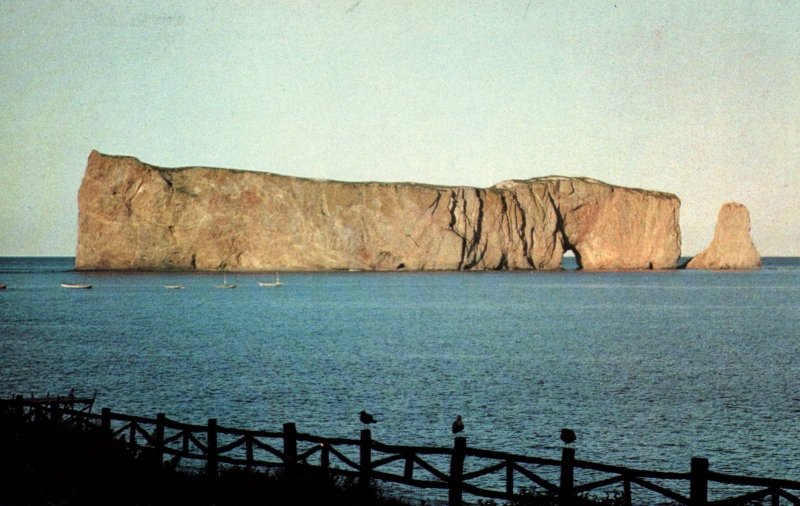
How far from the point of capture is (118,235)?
17612cm

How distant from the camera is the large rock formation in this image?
17525 cm

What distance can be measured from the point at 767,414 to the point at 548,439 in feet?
33.0

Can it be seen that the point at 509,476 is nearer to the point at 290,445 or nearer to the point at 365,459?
the point at 365,459

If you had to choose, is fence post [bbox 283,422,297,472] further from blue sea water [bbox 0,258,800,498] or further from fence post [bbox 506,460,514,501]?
A: blue sea water [bbox 0,258,800,498]

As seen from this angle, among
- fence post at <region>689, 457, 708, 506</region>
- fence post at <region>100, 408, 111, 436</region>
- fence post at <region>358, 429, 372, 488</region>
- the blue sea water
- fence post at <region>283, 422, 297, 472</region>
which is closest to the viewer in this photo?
fence post at <region>689, 457, 708, 506</region>

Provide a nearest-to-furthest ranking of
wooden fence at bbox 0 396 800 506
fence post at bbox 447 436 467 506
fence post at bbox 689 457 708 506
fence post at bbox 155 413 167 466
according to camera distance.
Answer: fence post at bbox 689 457 708 506 → wooden fence at bbox 0 396 800 506 → fence post at bbox 447 436 467 506 → fence post at bbox 155 413 167 466

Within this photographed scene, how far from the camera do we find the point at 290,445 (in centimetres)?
1700

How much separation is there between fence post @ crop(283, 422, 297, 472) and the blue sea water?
13.6 m

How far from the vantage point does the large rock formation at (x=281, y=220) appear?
175250mm

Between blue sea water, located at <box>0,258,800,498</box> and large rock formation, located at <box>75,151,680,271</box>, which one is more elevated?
large rock formation, located at <box>75,151,680,271</box>

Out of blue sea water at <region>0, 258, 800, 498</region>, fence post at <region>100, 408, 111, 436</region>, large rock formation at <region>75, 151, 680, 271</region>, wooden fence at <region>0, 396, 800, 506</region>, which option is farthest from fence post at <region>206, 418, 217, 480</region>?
large rock formation at <region>75, 151, 680, 271</region>

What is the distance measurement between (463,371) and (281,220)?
13504 cm

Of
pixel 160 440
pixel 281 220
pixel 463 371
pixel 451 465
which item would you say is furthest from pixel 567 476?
pixel 281 220

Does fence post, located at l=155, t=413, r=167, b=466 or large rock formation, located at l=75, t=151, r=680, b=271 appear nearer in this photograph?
fence post, located at l=155, t=413, r=167, b=466
